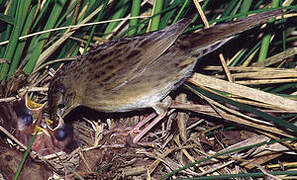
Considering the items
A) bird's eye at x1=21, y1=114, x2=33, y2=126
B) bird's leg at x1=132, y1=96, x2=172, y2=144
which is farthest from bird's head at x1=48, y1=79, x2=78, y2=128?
bird's leg at x1=132, y1=96, x2=172, y2=144

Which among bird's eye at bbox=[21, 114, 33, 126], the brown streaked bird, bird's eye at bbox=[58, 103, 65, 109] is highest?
the brown streaked bird

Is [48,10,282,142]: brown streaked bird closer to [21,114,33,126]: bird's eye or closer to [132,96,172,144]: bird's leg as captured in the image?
[132,96,172,144]: bird's leg

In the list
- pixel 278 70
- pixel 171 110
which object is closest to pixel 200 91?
pixel 171 110

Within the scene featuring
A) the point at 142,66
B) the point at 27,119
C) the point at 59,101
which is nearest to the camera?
the point at 142,66

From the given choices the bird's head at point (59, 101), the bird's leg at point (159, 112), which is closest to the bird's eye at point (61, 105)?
the bird's head at point (59, 101)

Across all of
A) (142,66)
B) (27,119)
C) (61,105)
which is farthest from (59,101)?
(142,66)

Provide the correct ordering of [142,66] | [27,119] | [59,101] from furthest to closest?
[27,119]
[59,101]
[142,66]

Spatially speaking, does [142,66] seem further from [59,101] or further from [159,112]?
[59,101]

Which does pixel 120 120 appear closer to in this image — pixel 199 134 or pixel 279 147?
pixel 199 134
